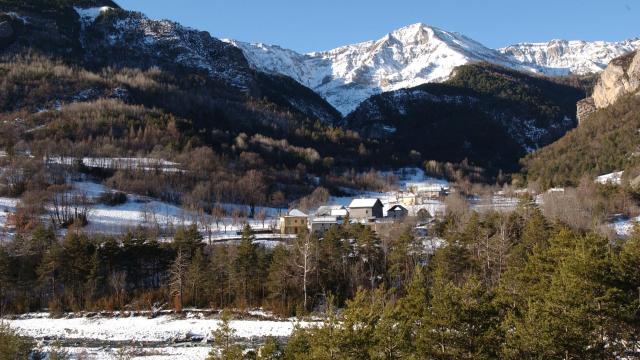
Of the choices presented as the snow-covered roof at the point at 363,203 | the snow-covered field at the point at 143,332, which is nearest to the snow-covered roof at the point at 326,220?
the snow-covered roof at the point at 363,203

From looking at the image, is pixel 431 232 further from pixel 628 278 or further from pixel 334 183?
pixel 334 183

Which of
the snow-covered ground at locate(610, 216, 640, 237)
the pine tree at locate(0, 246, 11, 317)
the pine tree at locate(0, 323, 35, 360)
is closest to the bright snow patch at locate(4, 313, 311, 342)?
the pine tree at locate(0, 246, 11, 317)

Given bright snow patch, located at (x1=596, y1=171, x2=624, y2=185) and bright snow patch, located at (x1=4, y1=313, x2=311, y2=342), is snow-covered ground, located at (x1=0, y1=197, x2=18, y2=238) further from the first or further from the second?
bright snow patch, located at (x1=596, y1=171, x2=624, y2=185)

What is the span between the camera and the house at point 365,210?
360ft

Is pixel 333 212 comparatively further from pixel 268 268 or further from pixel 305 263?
pixel 305 263

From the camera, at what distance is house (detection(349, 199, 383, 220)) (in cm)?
10969

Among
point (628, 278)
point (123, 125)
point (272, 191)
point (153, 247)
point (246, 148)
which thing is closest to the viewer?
point (628, 278)

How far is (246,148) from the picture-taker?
629ft

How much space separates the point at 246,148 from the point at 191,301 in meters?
137

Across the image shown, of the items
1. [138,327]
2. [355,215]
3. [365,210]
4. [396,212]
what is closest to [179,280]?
[138,327]

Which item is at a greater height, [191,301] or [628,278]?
[628,278]

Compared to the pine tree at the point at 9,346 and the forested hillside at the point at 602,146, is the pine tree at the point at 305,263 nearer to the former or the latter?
the pine tree at the point at 9,346

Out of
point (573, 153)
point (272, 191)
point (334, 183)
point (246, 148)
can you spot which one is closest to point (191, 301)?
point (272, 191)

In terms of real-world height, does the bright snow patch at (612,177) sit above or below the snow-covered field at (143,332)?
above
